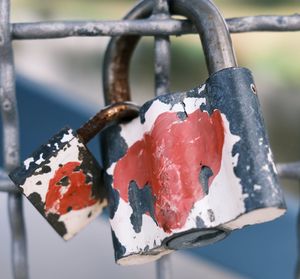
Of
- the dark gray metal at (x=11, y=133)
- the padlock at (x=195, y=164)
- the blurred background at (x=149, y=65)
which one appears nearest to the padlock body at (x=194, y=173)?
the padlock at (x=195, y=164)

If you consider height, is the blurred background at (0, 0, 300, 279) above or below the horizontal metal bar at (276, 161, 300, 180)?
above

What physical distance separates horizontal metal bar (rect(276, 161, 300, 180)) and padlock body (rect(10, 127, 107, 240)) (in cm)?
17

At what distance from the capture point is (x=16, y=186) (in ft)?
1.74

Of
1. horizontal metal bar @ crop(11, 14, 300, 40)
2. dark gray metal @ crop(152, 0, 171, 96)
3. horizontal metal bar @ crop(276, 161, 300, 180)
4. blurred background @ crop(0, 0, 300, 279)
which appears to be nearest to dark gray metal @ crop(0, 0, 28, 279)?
horizontal metal bar @ crop(11, 14, 300, 40)

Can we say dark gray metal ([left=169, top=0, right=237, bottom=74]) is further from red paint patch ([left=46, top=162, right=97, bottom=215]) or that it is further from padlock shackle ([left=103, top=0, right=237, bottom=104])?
red paint patch ([left=46, top=162, right=97, bottom=215])

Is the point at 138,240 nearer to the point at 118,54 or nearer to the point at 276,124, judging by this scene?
the point at 118,54

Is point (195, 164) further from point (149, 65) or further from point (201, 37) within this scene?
point (149, 65)

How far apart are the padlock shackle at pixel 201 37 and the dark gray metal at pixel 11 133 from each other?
9 cm

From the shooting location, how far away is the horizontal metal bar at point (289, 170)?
0.58 m

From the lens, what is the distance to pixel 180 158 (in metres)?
0.46

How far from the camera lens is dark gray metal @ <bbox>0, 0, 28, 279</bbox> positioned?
20.5 inches

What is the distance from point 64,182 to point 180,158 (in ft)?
0.39

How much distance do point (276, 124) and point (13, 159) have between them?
71.0 inches

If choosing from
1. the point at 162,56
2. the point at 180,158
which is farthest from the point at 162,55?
the point at 180,158
